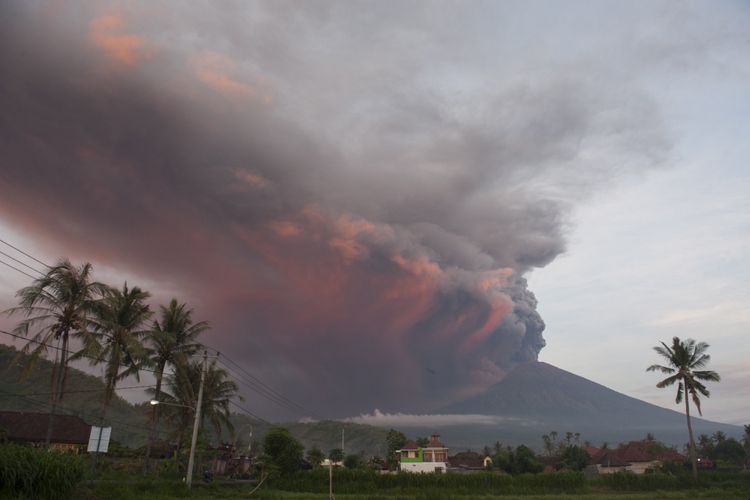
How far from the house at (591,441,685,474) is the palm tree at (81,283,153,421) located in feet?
285

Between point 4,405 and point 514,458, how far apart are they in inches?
4812

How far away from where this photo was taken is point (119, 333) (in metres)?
42.3

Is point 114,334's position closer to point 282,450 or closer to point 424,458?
point 282,450

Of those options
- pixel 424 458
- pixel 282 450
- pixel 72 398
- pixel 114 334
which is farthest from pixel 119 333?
pixel 72 398

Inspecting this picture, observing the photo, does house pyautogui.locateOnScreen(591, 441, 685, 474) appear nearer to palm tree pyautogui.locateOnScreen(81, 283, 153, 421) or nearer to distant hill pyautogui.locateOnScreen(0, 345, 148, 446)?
palm tree pyautogui.locateOnScreen(81, 283, 153, 421)

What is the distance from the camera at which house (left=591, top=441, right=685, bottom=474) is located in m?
97.3

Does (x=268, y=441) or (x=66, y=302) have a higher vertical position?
(x=66, y=302)

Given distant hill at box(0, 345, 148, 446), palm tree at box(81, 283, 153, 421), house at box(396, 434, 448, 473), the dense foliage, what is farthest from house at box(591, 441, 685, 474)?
distant hill at box(0, 345, 148, 446)

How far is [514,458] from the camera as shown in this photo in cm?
9306

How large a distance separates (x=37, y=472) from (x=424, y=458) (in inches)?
3359

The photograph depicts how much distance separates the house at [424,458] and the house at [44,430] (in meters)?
51.1

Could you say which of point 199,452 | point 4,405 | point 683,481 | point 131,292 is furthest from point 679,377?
point 4,405

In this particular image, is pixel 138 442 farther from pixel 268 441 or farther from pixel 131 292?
pixel 131 292

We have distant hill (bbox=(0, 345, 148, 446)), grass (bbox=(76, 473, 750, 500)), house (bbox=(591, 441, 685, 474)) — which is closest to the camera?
grass (bbox=(76, 473, 750, 500))
